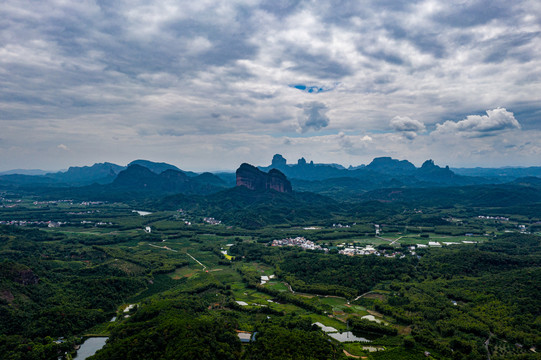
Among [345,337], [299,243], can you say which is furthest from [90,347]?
[299,243]

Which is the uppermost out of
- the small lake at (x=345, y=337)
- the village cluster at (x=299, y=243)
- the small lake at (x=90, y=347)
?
the small lake at (x=90, y=347)

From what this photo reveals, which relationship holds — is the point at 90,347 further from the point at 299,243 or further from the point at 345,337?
the point at 299,243

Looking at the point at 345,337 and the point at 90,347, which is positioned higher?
the point at 90,347

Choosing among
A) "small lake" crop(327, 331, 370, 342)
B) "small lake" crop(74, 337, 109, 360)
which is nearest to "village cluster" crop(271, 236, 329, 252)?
"small lake" crop(327, 331, 370, 342)

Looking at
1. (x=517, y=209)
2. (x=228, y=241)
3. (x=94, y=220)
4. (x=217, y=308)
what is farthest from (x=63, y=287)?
(x=517, y=209)

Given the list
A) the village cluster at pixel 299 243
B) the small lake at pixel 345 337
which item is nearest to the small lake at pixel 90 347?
the small lake at pixel 345 337

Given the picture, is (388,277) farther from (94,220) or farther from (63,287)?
(94,220)

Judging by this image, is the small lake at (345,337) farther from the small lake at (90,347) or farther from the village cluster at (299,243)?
the village cluster at (299,243)

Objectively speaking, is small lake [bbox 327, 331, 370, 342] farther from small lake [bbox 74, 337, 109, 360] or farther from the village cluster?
the village cluster
